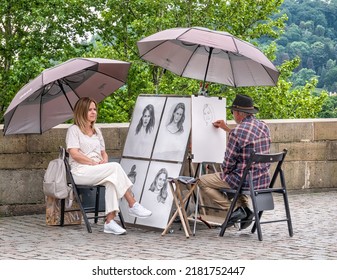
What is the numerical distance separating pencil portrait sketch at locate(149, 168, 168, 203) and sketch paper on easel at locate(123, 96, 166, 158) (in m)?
0.31

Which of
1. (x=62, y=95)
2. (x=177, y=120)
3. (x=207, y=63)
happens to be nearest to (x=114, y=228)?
(x=177, y=120)

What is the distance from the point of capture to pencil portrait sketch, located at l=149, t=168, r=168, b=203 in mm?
10156

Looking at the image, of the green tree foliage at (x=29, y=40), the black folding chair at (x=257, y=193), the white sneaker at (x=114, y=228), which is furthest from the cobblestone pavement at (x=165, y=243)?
the green tree foliage at (x=29, y=40)

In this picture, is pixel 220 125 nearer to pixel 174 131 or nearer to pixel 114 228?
pixel 174 131

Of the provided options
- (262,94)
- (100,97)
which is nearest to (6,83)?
(262,94)

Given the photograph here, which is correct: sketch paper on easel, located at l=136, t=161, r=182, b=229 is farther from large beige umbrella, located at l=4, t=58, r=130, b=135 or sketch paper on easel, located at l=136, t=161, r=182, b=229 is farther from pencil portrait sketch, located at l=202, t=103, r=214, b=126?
large beige umbrella, located at l=4, t=58, r=130, b=135

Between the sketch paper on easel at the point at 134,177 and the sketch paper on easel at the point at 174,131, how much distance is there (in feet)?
0.65

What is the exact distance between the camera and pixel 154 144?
412 inches

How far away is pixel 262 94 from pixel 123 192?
89.0ft

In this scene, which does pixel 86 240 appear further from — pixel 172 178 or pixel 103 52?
pixel 103 52

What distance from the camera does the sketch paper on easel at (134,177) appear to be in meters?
10.4

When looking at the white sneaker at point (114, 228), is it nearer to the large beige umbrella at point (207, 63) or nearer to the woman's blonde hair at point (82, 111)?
the woman's blonde hair at point (82, 111)

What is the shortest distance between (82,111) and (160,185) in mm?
1083

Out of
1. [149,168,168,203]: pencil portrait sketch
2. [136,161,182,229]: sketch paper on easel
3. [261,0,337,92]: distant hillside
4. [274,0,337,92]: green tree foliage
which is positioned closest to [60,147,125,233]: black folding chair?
[136,161,182,229]: sketch paper on easel
